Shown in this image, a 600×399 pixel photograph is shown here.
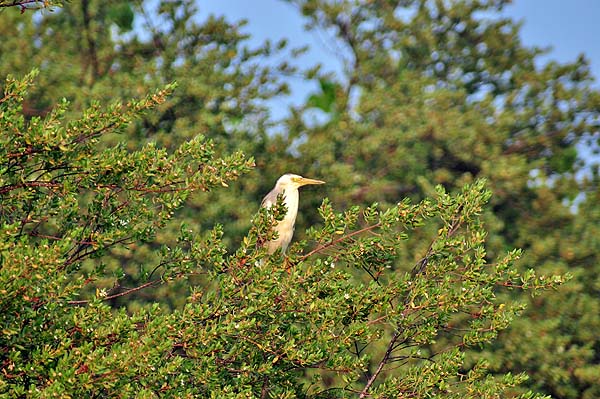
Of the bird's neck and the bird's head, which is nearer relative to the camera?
the bird's neck

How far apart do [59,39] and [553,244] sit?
7.31 metres

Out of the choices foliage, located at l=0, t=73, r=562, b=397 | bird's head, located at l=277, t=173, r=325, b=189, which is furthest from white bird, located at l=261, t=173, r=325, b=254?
foliage, located at l=0, t=73, r=562, b=397

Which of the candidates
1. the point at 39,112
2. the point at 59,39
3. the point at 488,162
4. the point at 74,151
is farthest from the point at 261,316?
the point at 59,39

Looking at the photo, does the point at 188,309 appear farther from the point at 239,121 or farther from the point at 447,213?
the point at 239,121

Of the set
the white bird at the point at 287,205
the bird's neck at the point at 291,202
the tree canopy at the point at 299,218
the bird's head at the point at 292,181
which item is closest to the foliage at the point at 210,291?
the tree canopy at the point at 299,218

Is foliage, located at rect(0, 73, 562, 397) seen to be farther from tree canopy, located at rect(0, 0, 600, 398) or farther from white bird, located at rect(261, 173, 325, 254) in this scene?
white bird, located at rect(261, 173, 325, 254)

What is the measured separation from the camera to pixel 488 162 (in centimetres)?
1448

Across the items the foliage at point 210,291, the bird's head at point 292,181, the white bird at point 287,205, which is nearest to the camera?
the foliage at point 210,291

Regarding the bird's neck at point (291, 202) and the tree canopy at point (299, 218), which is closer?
the tree canopy at point (299, 218)

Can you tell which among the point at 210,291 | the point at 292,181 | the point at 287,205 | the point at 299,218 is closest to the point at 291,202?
the point at 287,205

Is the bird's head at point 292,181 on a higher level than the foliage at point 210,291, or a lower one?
higher

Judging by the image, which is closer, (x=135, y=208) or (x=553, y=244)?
(x=135, y=208)

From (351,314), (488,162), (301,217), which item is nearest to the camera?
(351,314)

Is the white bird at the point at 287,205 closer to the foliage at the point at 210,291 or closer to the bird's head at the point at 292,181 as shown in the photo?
the bird's head at the point at 292,181
